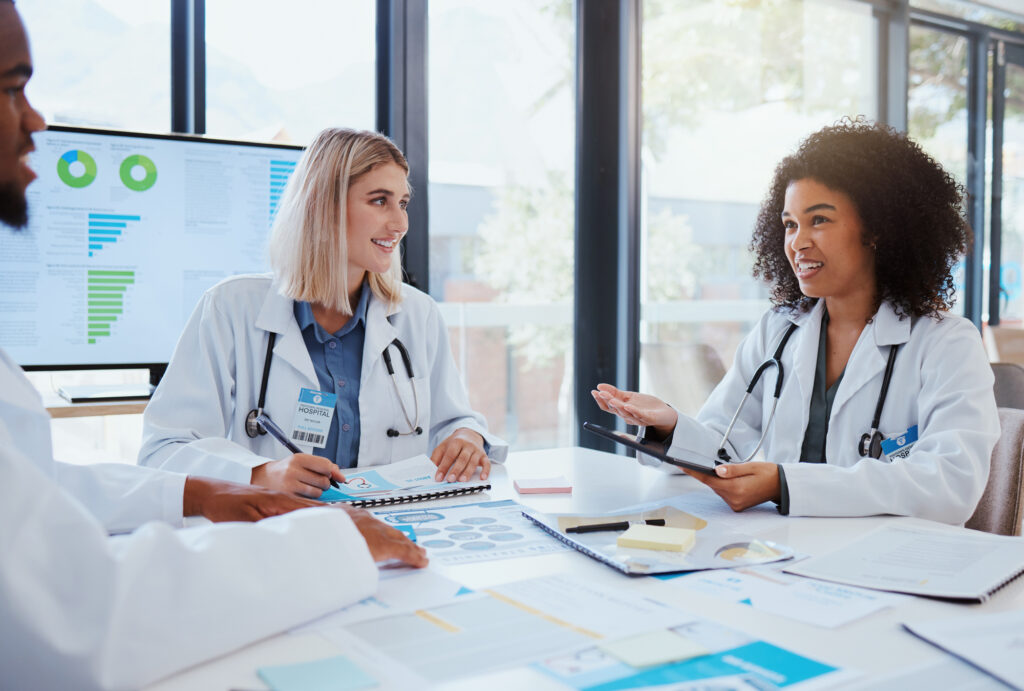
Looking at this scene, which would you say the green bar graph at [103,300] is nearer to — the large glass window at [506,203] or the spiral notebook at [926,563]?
the large glass window at [506,203]

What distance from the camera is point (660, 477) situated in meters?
→ 1.68

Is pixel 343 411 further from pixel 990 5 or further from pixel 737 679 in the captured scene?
pixel 990 5

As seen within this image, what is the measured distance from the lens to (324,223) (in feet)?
6.54

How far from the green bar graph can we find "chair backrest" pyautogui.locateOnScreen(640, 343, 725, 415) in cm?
185

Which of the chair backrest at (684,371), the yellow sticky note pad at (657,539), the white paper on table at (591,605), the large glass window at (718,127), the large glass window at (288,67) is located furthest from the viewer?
the large glass window at (718,127)

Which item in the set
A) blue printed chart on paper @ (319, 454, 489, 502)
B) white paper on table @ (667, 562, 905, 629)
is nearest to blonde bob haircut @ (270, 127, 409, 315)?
blue printed chart on paper @ (319, 454, 489, 502)

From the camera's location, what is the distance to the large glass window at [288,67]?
2.72m

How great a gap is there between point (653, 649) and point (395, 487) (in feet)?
2.47

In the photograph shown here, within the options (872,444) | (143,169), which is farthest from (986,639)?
(143,169)

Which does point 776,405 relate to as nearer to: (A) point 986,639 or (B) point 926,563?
(B) point 926,563

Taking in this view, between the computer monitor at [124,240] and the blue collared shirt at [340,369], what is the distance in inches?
30.9

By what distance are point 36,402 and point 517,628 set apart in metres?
0.72

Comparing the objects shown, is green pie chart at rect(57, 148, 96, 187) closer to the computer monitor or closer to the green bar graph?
the computer monitor

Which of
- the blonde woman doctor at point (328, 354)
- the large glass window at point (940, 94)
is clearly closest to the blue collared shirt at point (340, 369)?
the blonde woman doctor at point (328, 354)
